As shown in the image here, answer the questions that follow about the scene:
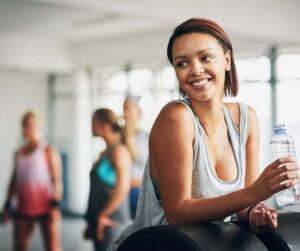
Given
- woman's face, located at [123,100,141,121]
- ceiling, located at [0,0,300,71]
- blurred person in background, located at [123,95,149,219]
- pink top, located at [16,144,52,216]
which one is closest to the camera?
blurred person in background, located at [123,95,149,219]

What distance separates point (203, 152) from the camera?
4.17 ft

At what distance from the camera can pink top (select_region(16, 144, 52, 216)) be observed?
4.42 metres

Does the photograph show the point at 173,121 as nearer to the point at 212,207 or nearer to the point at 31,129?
the point at 212,207

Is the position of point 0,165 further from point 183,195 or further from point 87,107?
point 183,195

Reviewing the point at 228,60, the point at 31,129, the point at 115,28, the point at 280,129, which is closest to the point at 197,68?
the point at 228,60

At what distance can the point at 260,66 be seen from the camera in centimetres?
652

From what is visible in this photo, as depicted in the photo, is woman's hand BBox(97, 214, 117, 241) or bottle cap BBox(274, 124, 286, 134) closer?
bottle cap BBox(274, 124, 286, 134)

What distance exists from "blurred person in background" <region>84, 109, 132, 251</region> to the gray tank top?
180cm

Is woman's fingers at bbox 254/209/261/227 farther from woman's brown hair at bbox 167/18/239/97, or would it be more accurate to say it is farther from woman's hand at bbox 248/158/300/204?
woman's brown hair at bbox 167/18/239/97

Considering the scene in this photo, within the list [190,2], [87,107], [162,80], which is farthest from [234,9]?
[87,107]

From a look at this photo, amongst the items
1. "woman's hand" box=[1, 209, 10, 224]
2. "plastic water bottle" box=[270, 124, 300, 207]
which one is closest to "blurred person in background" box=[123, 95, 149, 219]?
"woman's hand" box=[1, 209, 10, 224]

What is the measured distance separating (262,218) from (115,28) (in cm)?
663

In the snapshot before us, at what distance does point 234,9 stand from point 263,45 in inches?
81.0

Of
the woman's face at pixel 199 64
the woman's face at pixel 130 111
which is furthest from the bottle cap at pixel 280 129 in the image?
the woman's face at pixel 130 111
